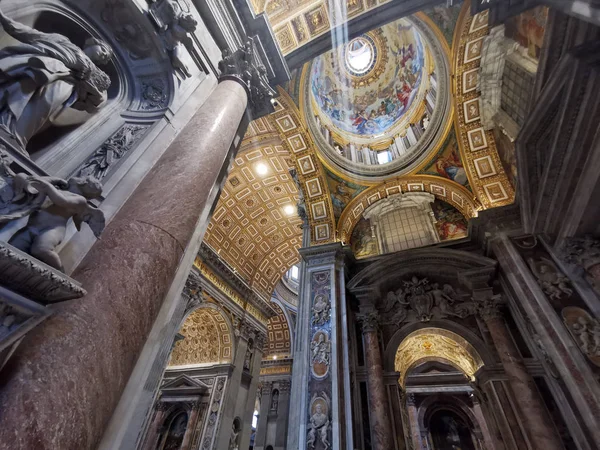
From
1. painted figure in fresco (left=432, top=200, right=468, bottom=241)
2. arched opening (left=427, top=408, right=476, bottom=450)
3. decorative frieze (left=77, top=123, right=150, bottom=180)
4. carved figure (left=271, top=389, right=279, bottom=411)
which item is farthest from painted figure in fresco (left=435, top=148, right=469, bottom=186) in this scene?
carved figure (left=271, top=389, right=279, bottom=411)

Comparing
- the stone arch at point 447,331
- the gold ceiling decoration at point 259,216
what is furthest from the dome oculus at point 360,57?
the stone arch at point 447,331

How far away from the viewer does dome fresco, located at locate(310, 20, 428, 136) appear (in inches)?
430

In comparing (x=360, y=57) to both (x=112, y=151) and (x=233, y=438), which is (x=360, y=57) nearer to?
(x=112, y=151)

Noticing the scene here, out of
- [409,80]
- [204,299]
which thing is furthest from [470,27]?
[204,299]

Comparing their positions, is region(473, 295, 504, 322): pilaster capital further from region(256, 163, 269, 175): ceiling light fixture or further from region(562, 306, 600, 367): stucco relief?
region(256, 163, 269, 175): ceiling light fixture

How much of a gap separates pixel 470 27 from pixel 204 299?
41.9 ft

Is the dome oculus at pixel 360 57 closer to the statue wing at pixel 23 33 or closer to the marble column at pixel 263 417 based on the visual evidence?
the statue wing at pixel 23 33

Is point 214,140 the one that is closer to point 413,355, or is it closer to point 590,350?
point 590,350

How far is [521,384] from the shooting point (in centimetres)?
599

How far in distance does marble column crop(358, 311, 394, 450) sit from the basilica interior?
0.15 ft

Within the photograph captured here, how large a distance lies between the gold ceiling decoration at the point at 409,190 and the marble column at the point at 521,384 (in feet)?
9.84

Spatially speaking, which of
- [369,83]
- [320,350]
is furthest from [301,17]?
[320,350]

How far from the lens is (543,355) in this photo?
6.01m

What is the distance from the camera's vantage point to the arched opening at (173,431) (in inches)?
440
